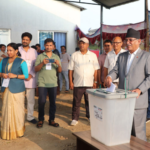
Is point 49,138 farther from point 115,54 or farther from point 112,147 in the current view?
point 115,54

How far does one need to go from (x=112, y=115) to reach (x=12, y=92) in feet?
6.83

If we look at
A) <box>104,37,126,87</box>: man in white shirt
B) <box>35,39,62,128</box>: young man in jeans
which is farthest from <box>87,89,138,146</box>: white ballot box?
<box>104,37,126,87</box>: man in white shirt

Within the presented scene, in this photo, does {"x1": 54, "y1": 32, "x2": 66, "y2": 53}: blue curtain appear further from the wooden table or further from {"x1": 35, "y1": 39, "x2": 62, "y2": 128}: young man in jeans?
the wooden table

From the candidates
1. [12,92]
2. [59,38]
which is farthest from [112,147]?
[59,38]

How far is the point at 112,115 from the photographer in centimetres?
255

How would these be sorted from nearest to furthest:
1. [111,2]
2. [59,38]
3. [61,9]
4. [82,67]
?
[82,67], [111,2], [61,9], [59,38]

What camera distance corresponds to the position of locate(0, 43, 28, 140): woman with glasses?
3.91 m

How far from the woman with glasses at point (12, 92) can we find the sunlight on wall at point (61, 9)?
8.19 metres

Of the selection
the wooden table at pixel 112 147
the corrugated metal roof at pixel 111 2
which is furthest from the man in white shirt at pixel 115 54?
the corrugated metal roof at pixel 111 2

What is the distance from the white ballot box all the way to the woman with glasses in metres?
1.72

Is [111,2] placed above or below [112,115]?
above

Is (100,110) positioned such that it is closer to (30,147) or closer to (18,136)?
(30,147)

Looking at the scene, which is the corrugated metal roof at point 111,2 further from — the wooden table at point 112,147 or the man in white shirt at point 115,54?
the wooden table at point 112,147

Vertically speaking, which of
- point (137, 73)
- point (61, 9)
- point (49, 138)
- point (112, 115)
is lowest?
point (49, 138)
